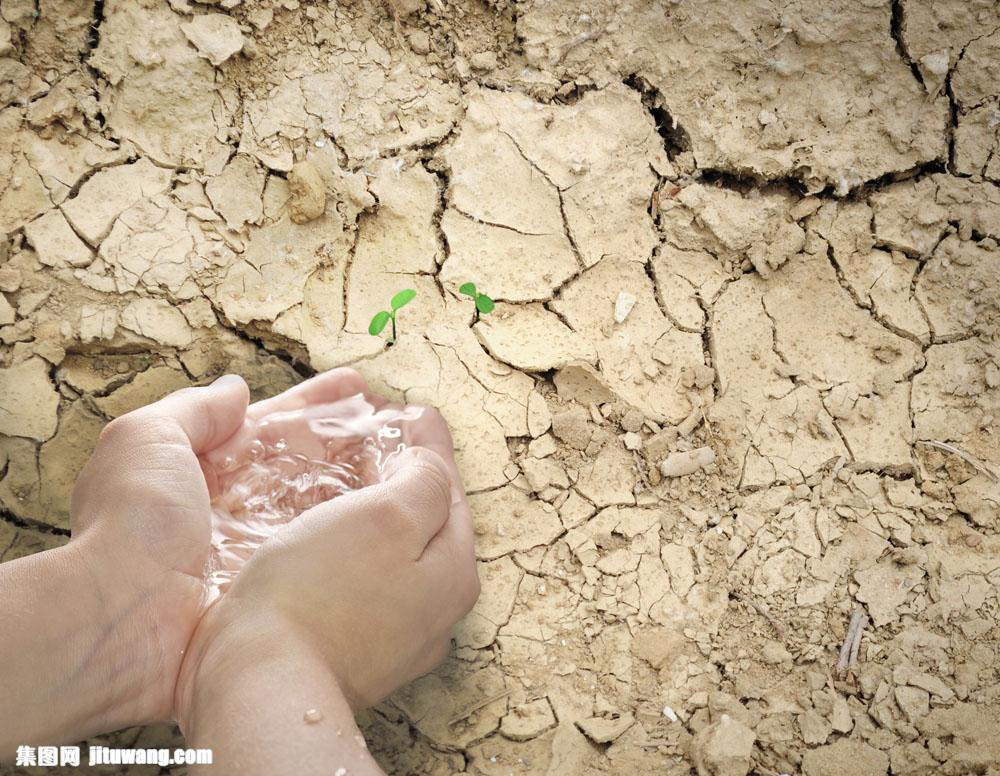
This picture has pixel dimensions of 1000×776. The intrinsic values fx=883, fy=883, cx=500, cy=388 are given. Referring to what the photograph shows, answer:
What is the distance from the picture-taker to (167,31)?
273 centimetres

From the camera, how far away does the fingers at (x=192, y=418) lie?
216 cm

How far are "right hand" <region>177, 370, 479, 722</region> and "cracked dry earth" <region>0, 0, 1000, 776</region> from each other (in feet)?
0.82

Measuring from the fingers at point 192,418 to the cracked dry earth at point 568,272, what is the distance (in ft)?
1.06

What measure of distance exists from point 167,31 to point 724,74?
173cm

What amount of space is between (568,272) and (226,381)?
1.05m

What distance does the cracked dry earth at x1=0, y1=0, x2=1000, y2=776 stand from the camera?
245 centimetres

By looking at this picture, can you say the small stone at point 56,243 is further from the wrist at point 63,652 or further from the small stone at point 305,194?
the wrist at point 63,652

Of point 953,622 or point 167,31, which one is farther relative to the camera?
point 167,31

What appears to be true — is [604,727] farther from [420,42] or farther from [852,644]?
[420,42]

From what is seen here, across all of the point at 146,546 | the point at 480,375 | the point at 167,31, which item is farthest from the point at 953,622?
the point at 167,31

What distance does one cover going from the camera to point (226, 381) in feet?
8.05

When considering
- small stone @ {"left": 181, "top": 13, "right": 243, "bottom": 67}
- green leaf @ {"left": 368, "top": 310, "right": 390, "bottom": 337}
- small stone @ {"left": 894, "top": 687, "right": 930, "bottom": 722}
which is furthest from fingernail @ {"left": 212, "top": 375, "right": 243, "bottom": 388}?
small stone @ {"left": 894, "top": 687, "right": 930, "bottom": 722}

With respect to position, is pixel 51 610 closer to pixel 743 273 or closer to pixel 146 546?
pixel 146 546

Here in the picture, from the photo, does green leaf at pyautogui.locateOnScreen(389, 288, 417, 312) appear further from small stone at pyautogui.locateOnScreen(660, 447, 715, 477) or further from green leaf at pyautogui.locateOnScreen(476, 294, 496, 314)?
small stone at pyautogui.locateOnScreen(660, 447, 715, 477)
